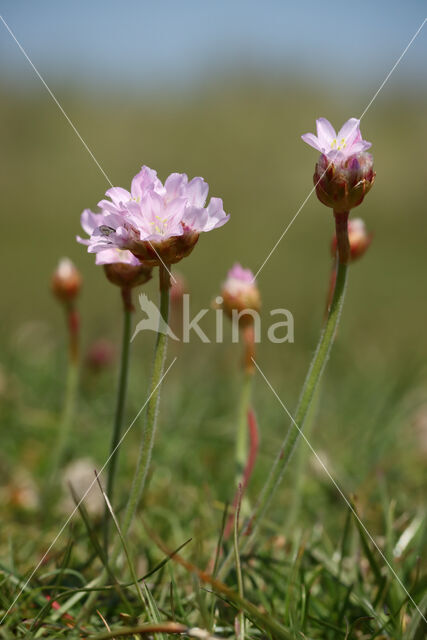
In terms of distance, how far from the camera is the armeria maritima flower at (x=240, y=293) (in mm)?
893

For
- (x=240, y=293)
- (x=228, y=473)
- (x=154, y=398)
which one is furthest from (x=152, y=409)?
(x=228, y=473)

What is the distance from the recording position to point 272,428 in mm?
1400

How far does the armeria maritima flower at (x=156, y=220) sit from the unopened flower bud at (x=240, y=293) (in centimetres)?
27

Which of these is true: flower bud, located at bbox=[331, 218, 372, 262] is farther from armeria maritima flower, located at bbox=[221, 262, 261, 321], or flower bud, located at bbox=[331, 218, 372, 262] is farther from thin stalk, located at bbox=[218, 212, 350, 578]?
thin stalk, located at bbox=[218, 212, 350, 578]

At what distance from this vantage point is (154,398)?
2.15 feet

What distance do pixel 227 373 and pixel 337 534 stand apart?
798 mm

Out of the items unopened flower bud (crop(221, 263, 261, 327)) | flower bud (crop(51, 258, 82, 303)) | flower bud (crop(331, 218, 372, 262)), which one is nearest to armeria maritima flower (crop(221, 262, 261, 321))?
unopened flower bud (crop(221, 263, 261, 327))

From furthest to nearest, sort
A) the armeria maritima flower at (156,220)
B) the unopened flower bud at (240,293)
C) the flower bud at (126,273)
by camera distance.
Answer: the unopened flower bud at (240,293) → the flower bud at (126,273) → the armeria maritima flower at (156,220)

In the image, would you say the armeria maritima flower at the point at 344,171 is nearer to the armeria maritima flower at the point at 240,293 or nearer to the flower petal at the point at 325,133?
the flower petal at the point at 325,133

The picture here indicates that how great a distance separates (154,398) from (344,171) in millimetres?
291

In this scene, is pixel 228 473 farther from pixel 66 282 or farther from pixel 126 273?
pixel 126 273

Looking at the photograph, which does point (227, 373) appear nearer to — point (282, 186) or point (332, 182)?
→ point (332, 182)

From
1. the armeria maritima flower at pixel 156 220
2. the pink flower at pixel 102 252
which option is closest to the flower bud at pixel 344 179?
the armeria maritima flower at pixel 156 220

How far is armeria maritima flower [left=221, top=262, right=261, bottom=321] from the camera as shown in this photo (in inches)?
35.1
